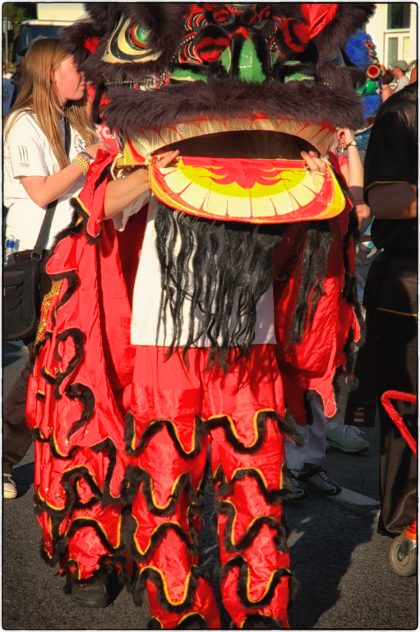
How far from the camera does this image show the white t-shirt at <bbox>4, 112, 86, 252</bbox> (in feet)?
12.1

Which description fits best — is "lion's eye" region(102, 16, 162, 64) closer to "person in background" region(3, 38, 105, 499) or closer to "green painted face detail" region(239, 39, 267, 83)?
"green painted face detail" region(239, 39, 267, 83)

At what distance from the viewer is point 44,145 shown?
146 inches

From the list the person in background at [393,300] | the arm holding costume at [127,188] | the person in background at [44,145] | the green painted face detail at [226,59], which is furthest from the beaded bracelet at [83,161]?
the green painted face detail at [226,59]

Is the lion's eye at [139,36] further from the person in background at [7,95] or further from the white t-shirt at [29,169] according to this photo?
the person in background at [7,95]

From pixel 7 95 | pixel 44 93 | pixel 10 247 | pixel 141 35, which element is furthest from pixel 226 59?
pixel 7 95

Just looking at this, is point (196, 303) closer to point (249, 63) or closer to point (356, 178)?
point (249, 63)

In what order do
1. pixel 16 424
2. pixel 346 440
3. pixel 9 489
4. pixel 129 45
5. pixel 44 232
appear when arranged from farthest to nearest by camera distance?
pixel 346 440 → pixel 9 489 → pixel 16 424 → pixel 44 232 → pixel 129 45

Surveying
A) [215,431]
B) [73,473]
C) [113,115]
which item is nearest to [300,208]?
[113,115]

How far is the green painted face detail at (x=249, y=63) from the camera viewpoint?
2510mm

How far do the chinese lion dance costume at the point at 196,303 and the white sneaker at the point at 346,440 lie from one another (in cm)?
172

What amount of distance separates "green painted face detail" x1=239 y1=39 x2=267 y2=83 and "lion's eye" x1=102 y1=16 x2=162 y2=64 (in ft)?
0.78

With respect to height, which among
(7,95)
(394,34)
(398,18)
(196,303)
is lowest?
(196,303)

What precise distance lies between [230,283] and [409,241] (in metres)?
1.10

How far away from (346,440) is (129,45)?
2.90 meters
